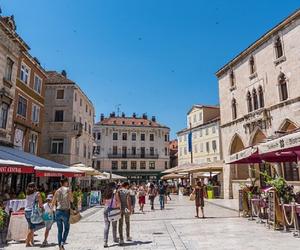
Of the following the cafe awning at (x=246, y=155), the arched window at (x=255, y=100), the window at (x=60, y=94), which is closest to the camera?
the cafe awning at (x=246, y=155)

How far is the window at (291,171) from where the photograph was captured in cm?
1884

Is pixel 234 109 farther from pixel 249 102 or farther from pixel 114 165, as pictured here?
pixel 114 165

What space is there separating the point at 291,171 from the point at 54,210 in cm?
1646

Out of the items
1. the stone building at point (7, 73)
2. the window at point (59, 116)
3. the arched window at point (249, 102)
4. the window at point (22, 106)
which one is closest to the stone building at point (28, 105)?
the window at point (22, 106)

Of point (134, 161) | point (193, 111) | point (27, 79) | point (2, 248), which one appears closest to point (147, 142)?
point (134, 161)

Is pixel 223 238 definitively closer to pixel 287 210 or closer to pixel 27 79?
pixel 287 210

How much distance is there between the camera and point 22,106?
20922 millimetres

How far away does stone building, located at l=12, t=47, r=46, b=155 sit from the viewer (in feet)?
66.1

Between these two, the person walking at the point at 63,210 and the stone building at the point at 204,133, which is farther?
the stone building at the point at 204,133

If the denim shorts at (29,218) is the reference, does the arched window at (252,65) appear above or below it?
above

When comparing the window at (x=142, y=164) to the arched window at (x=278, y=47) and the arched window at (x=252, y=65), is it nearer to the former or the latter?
the arched window at (x=252, y=65)

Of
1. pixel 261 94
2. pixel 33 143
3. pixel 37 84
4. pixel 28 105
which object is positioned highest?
pixel 37 84

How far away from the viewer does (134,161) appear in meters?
63.0

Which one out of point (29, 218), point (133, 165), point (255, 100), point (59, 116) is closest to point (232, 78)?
point (255, 100)
